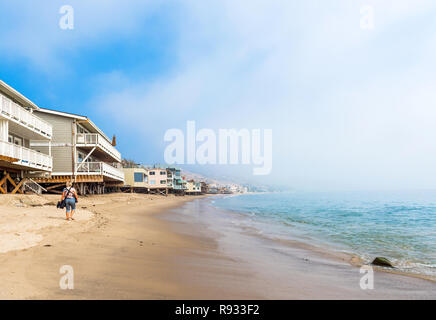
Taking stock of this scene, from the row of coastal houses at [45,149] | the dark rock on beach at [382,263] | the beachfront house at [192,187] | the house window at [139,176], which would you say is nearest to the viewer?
the dark rock on beach at [382,263]

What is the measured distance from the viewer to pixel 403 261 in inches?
318

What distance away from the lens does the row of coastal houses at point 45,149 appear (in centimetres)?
1747

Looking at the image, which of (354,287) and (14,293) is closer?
(14,293)

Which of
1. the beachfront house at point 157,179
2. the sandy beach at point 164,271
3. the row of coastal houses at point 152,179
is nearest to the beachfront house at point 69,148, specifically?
the sandy beach at point 164,271

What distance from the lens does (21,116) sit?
726 inches

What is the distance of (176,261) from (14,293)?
10.6 feet

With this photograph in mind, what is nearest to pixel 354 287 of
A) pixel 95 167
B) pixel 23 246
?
pixel 23 246

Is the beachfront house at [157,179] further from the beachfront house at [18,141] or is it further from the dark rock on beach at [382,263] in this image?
the dark rock on beach at [382,263]

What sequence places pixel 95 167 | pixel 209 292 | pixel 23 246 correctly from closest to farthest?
pixel 209 292
pixel 23 246
pixel 95 167

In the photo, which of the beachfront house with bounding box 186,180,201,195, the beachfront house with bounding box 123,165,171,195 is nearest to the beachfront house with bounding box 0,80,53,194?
the beachfront house with bounding box 123,165,171,195

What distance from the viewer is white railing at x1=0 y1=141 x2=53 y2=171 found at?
15.8 metres

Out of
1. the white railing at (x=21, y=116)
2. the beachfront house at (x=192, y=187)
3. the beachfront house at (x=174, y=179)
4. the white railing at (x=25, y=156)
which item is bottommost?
the beachfront house at (x=192, y=187)
